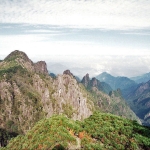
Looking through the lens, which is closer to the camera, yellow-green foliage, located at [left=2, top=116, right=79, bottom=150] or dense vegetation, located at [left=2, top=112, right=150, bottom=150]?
dense vegetation, located at [left=2, top=112, right=150, bottom=150]

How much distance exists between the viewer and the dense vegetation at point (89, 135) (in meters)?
27.2

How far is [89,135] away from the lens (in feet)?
98.3

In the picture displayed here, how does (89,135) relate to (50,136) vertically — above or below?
below

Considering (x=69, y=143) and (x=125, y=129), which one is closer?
(x=69, y=143)

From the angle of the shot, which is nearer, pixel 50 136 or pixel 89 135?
pixel 50 136

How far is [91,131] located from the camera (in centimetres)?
3056

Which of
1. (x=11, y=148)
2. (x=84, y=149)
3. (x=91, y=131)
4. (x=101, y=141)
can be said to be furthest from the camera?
(x=11, y=148)

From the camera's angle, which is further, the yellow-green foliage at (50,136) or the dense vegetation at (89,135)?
the yellow-green foliage at (50,136)

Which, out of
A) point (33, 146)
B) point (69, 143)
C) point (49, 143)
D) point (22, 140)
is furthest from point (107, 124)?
point (22, 140)

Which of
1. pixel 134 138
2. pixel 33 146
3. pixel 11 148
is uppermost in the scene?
pixel 134 138

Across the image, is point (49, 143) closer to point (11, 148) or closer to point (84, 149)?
point (84, 149)

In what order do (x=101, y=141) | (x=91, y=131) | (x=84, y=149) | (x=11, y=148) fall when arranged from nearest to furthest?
(x=84, y=149) < (x=101, y=141) < (x=91, y=131) < (x=11, y=148)

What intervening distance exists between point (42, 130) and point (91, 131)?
7.78 meters

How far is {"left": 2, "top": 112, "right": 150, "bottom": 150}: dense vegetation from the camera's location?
2720 centimetres
